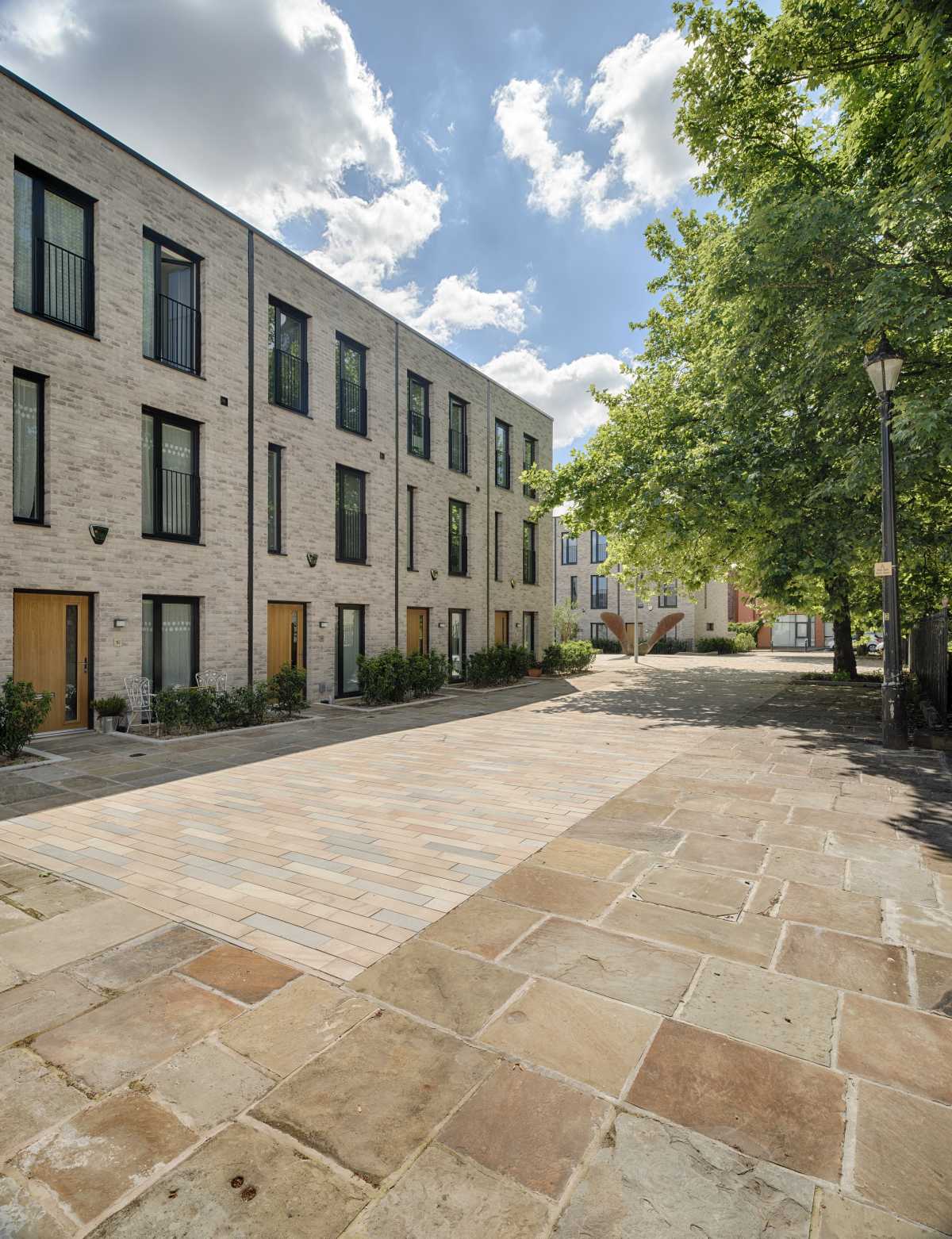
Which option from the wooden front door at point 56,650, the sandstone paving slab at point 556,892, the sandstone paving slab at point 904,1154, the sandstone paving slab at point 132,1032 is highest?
the wooden front door at point 56,650

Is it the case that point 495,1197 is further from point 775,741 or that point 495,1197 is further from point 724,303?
point 724,303

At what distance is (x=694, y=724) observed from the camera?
11.3 metres

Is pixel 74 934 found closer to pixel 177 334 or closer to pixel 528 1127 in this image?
pixel 528 1127

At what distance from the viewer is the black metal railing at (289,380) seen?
1341 cm

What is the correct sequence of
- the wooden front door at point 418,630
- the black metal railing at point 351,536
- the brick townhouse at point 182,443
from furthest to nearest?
the wooden front door at point 418,630, the black metal railing at point 351,536, the brick townhouse at point 182,443

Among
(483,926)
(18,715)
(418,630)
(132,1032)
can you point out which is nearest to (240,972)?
(132,1032)

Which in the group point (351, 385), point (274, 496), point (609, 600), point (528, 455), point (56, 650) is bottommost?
point (56, 650)

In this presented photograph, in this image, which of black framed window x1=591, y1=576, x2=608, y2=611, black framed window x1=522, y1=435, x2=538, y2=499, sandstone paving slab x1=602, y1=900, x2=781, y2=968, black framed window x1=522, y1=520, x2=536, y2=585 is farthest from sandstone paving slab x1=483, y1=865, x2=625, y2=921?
black framed window x1=591, y1=576, x2=608, y2=611

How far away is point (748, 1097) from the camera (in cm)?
230

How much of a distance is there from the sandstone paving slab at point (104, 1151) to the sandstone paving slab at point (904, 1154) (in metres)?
2.12

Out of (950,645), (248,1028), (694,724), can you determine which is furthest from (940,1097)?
(950,645)

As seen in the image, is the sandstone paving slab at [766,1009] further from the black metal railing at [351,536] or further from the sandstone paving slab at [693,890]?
the black metal railing at [351,536]

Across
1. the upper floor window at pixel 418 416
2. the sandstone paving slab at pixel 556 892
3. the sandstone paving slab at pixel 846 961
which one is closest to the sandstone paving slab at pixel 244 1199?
the sandstone paving slab at pixel 556 892

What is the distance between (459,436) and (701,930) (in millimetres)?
17330
